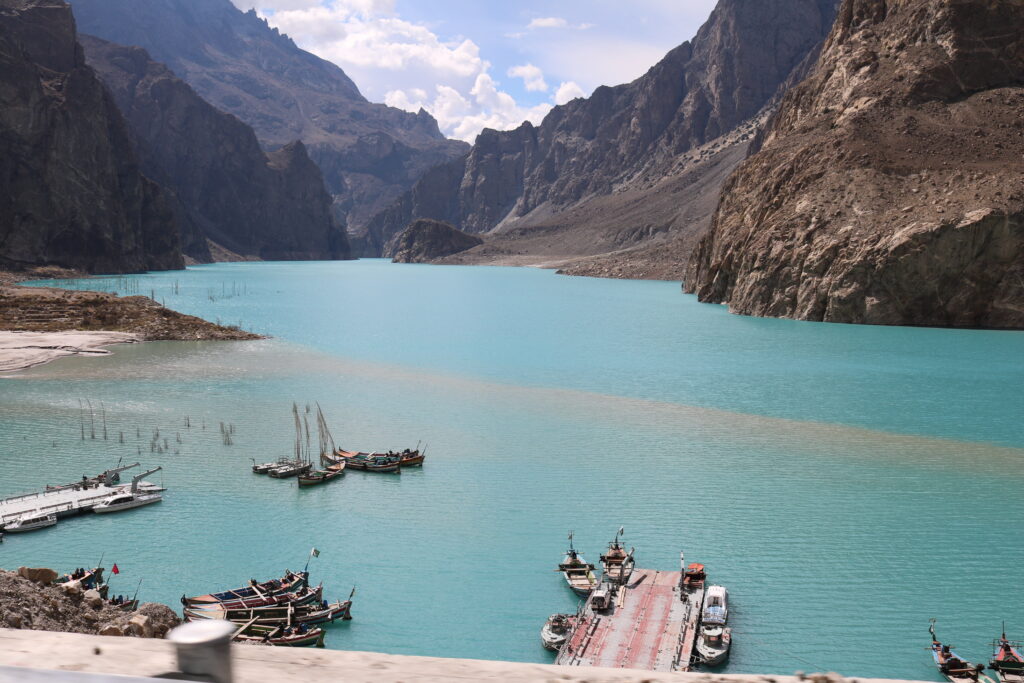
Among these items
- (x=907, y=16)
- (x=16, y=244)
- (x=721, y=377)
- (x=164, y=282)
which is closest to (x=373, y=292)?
(x=164, y=282)

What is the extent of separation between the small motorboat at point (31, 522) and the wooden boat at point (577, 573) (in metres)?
17.0

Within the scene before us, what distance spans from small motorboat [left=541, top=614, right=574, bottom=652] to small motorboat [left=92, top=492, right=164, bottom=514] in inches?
670

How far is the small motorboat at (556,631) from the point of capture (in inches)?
802

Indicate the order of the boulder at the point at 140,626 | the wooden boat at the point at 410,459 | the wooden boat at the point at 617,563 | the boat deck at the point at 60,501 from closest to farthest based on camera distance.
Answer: the boulder at the point at 140,626 < the wooden boat at the point at 617,563 < the boat deck at the point at 60,501 < the wooden boat at the point at 410,459

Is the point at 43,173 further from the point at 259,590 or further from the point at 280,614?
the point at 280,614

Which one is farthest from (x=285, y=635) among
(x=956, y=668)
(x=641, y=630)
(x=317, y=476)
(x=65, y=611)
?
(x=956, y=668)

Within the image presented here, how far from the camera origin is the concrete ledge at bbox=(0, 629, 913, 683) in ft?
15.3

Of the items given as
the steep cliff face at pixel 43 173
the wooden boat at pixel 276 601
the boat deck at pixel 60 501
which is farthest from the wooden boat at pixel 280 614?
the steep cliff face at pixel 43 173

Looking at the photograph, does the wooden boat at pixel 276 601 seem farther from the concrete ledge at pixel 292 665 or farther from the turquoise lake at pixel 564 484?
the concrete ledge at pixel 292 665

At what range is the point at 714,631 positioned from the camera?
795 inches

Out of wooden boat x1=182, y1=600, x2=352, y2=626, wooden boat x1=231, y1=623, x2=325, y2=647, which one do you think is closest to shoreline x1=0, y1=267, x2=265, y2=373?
wooden boat x1=182, y1=600, x2=352, y2=626

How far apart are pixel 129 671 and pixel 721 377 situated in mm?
57493

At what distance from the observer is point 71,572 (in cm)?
2455

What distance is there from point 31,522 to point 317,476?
392 inches
